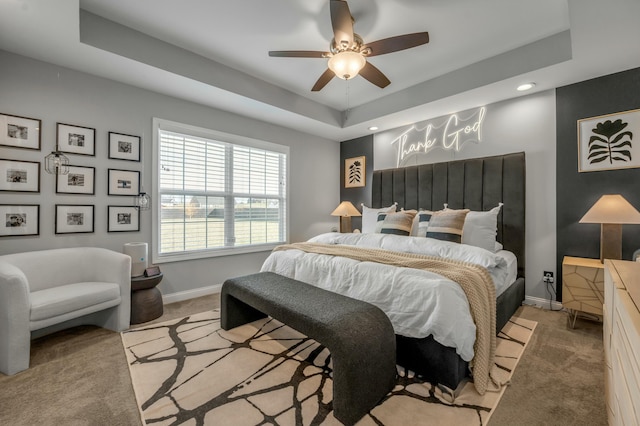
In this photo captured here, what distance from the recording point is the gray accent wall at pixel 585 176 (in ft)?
8.59

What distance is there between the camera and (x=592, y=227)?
9.20 ft

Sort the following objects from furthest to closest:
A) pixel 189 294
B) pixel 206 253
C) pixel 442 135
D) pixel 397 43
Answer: pixel 442 135 → pixel 206 253 → pixel 189 294 → pixel 397 43

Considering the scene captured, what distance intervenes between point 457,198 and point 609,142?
4.80 feet

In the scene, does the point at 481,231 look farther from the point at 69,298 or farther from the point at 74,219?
the point at 74,219

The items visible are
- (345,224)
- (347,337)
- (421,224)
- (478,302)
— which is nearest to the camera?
(347,337)

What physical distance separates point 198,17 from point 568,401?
148 inches

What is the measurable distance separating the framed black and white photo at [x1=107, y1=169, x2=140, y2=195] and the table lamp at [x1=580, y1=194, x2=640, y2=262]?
4.45 meters

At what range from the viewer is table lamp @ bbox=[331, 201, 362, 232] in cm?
450

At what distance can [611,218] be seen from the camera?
238cm

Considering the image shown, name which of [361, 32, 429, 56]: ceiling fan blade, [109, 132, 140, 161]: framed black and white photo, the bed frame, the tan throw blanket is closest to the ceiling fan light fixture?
[361, 32, 429, 56]: ceiling fan blade

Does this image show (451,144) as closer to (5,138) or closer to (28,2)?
(28,2)

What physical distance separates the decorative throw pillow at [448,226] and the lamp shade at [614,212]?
1013 millimetres

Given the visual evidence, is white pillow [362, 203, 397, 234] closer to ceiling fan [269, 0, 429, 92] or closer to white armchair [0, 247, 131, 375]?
ceiling fan [269, 0, 429, 92]

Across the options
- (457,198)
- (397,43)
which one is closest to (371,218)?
(457,198)
